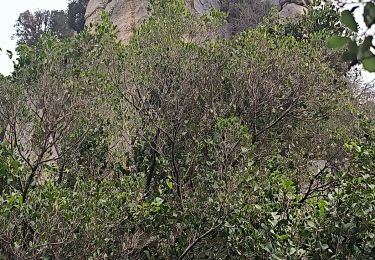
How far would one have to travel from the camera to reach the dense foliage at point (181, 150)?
6.81m

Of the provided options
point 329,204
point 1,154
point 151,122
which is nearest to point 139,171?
point 151,122

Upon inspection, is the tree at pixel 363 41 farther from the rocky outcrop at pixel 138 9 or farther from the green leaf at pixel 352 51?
the rocky outcrop at pixel 138 9

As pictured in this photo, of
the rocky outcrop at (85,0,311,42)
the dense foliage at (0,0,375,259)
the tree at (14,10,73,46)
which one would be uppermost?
the tree at (14,10,73,46)

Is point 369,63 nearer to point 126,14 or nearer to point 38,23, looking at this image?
point 126,14

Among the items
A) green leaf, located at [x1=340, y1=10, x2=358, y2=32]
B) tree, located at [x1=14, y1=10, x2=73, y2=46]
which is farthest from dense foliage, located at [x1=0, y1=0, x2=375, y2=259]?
tree, located at [x1=14, y1=10, x2=73, y2=46]

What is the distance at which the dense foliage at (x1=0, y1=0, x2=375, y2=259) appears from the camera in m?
6.81

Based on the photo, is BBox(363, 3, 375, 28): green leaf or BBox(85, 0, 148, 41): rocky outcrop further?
BBox(85, 0, 148, 41): rocky outcrop

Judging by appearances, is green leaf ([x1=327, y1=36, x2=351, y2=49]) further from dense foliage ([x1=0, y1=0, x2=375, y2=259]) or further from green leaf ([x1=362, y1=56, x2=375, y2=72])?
dense foliage ([x1=0, y1=0, x2=375, y2=259])

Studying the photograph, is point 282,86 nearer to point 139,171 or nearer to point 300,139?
point 300,139

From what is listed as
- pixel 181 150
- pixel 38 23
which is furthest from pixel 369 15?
pixel 38 23

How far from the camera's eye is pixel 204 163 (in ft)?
29.2

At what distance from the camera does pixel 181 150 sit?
30.9 feet

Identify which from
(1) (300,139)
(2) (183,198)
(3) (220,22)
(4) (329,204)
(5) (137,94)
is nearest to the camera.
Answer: (4) (329,204)

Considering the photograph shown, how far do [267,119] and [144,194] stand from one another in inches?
134
